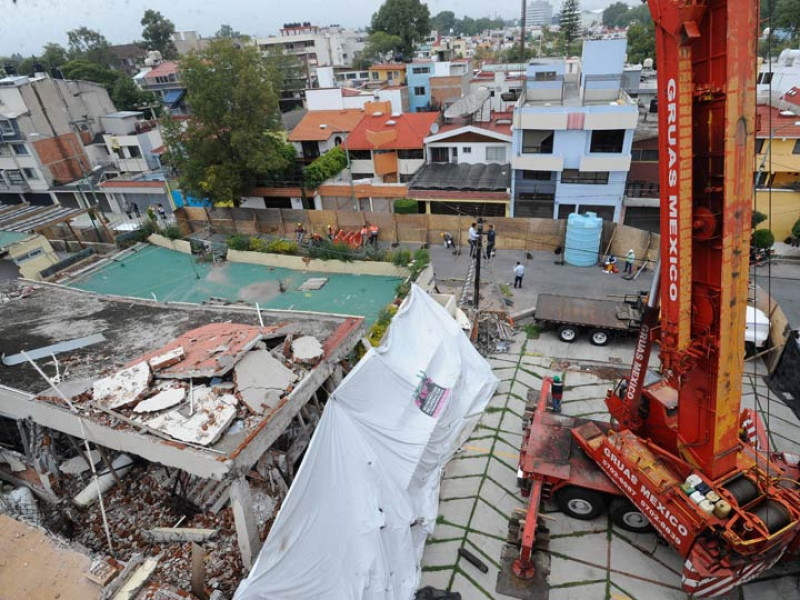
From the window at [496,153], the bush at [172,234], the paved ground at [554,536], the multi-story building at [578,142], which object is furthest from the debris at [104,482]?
the window at [496,153]

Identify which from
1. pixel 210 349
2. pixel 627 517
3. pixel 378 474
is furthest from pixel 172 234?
pixel 627 517

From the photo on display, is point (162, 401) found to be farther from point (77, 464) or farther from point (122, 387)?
point (77, 464)

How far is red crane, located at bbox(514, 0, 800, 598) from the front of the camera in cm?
529

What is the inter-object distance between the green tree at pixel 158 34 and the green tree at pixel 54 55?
11.7m

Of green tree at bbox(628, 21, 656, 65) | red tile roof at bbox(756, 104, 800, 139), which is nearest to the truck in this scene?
red tile roof at bbox(756, 104, 800, 139)

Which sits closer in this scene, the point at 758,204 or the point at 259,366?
the point at 259,366

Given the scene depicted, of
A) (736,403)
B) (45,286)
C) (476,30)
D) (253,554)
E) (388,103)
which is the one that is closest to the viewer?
(736,403)

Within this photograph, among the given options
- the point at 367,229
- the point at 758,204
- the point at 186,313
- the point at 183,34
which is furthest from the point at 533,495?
the point at 183,34

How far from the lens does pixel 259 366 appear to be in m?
8.39

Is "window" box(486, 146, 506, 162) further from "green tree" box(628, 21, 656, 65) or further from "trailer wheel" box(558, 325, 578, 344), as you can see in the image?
"green tree" box(628, 21, 656, 65)

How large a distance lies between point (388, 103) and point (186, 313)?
26.6 metres

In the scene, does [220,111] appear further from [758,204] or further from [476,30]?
[476,30]

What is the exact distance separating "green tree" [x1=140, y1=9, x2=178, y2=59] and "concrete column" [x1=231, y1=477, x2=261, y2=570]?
263 ft

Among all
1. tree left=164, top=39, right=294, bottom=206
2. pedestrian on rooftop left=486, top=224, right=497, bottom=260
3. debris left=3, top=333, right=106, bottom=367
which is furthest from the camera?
tree left=164, top=39, right=294, bottom=206
